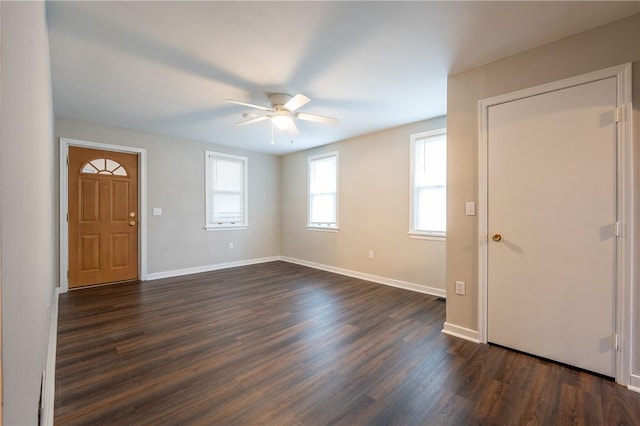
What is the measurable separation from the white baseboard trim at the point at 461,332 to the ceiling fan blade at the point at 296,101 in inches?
102

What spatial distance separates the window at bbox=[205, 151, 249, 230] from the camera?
17.6ft

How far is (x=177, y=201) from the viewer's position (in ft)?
16.3

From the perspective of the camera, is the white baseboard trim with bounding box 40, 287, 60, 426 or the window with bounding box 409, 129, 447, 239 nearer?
the white baseboard trim with bounding box 40, 287, 60, 426

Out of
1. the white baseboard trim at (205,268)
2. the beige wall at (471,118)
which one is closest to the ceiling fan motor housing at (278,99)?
the beige wall at (471,118)

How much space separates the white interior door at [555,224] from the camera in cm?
197

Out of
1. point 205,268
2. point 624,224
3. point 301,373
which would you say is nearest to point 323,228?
point 205,268

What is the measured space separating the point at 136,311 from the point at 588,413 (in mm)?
4020

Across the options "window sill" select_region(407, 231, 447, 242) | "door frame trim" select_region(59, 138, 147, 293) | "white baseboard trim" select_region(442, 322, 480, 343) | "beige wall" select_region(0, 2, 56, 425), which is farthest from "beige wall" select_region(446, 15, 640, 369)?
"door frame trim" select_region(59, 138, 147, 293)

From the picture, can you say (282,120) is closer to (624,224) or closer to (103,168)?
(624,224)

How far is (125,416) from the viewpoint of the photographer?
1589 millimetres

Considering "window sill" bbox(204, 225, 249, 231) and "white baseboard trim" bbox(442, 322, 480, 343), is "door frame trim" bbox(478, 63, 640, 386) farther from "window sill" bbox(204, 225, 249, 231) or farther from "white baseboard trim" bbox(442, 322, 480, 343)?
"window sill" bbox(204, 225, 249, 231)

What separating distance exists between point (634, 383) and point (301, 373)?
7.33ft

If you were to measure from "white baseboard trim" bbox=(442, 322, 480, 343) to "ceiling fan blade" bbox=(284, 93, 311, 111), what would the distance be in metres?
2.58

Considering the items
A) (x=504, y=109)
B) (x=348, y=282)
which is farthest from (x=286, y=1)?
(x=348, y=282)
